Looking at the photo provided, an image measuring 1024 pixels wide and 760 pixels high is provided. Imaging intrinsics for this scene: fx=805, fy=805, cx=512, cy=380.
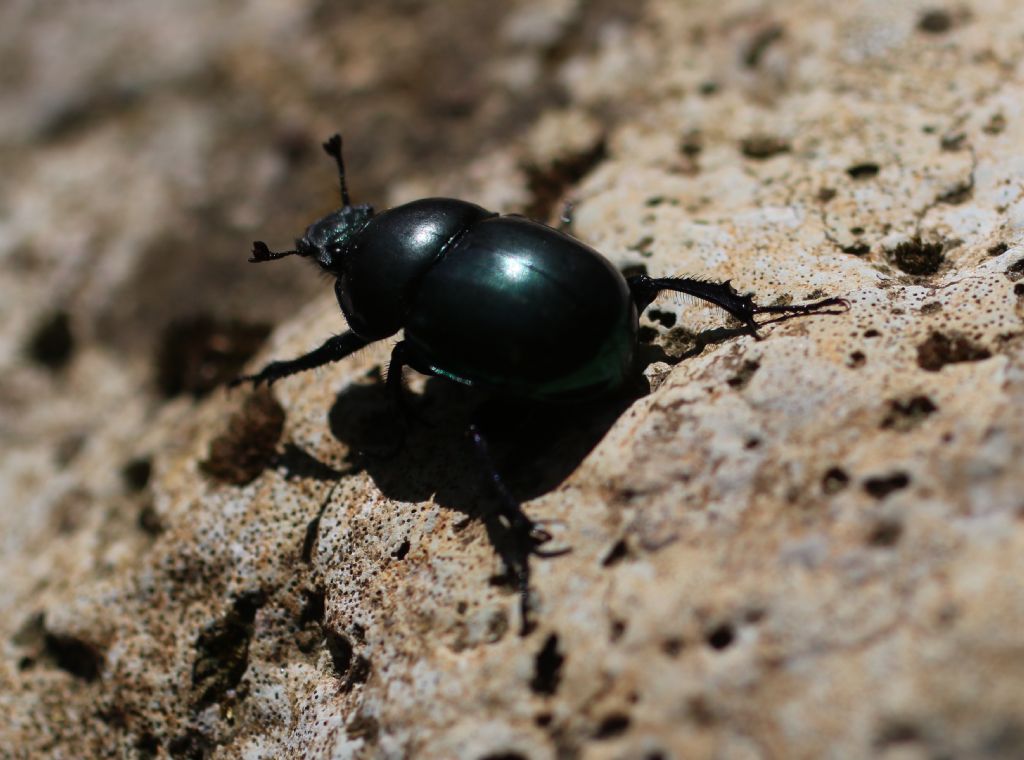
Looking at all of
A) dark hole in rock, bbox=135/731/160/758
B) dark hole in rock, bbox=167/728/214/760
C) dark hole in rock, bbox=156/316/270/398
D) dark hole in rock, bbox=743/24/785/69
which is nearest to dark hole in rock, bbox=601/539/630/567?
dark hole in rock, bbox=167/728/214/760

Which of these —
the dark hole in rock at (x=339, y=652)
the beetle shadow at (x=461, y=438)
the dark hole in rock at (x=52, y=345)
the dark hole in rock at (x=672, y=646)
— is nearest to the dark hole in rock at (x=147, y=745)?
the dark hole in rock at (x=339, y=652)

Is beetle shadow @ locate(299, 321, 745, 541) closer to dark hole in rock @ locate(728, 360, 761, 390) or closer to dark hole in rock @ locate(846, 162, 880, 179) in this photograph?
dark hole in rock @ locate(728, 360, 761, 390)

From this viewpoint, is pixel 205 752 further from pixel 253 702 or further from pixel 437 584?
pixel 437 584

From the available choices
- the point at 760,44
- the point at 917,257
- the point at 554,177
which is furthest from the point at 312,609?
the point at 760,44

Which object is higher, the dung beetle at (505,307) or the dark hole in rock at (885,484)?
the dung beetle at (505,307)

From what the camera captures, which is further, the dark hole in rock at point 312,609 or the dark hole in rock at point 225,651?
the dark hole in rock at point 225,651

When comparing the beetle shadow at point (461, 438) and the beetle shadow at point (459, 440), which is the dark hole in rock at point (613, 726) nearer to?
the beetle shadow at point (461, 438)
